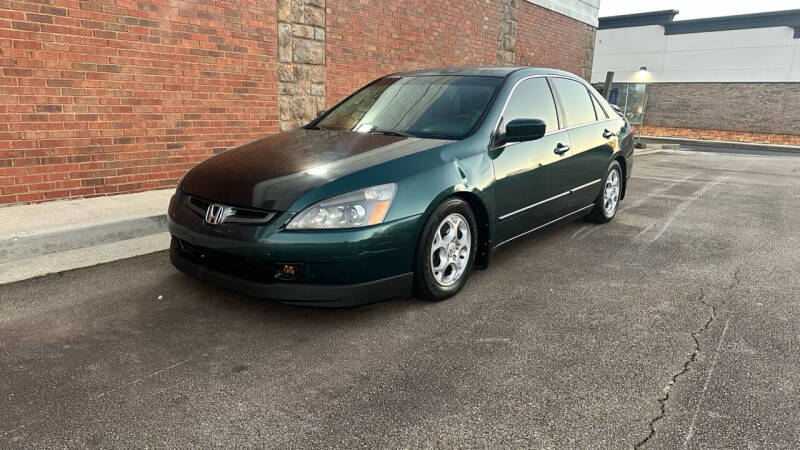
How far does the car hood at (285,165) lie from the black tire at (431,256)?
445mm

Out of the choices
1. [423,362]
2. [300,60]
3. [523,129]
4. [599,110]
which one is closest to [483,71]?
[523,129]

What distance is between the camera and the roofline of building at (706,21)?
24.8m

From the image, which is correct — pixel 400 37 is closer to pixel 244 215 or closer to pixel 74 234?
pixel 74 234

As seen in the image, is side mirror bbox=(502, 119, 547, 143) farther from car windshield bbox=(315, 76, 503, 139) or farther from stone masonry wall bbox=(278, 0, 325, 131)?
stone masonry wall bbox=(278, 0, 325, 131)

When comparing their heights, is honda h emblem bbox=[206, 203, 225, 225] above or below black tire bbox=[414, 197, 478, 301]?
above

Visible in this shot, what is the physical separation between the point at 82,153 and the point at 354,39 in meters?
4.65

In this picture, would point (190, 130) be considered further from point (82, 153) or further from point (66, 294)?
point (66, 294)

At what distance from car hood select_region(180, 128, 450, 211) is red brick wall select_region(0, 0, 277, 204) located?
286 cm

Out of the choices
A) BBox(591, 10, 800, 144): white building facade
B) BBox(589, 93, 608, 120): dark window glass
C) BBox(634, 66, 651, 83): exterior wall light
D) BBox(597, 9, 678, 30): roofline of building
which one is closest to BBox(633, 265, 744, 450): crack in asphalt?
BBox(589, 93, 608, 120): dark window glass

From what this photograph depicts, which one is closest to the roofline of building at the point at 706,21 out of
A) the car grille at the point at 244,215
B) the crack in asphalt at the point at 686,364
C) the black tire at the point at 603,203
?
the black tire at the point at 603,203

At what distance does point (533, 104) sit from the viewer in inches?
186

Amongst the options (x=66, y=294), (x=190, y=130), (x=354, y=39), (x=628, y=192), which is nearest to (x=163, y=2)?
(x=190, y=130)

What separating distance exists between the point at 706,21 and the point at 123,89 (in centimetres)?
2804

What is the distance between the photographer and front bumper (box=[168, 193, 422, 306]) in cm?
317
